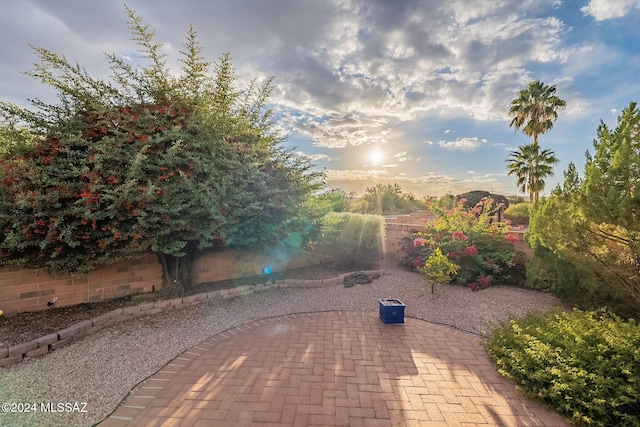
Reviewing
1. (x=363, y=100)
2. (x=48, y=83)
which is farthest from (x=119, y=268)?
(x=363, y=100)

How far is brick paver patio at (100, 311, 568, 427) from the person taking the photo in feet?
8.44

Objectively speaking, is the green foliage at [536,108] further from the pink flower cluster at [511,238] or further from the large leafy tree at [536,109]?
the pink flower cluster at [511,238]

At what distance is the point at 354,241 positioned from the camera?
8539 millimetres

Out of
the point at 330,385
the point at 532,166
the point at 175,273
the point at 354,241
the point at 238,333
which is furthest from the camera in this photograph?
the point at 532,166

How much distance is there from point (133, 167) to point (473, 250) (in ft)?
22.4

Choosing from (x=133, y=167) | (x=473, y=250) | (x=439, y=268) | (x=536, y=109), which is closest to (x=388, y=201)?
(x=536, y=109)

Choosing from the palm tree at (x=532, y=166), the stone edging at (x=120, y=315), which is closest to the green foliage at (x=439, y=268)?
the stone edging at (x=120, y=315)

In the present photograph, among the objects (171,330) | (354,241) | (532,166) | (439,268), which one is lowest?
(171,330)

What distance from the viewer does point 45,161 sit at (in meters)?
4.34

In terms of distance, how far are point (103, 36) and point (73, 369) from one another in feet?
17.1

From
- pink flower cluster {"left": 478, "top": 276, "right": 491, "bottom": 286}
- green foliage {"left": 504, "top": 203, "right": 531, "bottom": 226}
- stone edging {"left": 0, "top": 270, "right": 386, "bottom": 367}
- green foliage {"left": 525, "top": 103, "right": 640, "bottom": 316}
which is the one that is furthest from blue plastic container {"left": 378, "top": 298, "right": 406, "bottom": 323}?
green foliage {"left": 504, "top": 203, "right": 531, "bottom": 226}

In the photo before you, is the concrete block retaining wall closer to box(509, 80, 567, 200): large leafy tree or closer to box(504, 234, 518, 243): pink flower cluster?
box(504, 234, 518, 243): pink flower cluster

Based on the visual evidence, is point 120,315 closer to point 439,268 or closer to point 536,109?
point 439,268

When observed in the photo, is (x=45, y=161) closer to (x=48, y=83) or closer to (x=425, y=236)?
(x=48, y=83)
